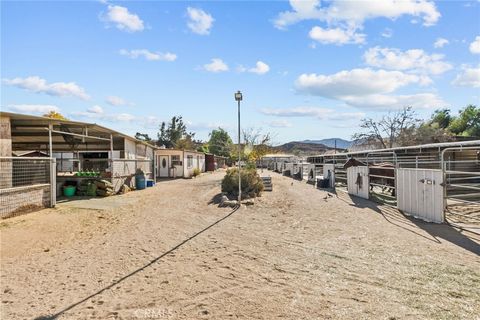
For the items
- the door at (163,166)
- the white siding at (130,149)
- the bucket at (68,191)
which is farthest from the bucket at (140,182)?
the door at (163,166)

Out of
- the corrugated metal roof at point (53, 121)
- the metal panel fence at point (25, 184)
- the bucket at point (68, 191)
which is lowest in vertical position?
the bucket at point (68, 191)

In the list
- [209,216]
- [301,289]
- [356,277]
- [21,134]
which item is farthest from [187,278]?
[21,134]

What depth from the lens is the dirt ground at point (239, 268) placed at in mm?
3912

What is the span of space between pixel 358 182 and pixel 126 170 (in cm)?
1281

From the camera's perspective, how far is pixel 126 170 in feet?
62.6

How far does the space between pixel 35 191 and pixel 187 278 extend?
29.7 ft

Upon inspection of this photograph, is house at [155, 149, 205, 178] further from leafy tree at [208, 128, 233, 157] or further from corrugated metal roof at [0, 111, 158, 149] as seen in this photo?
leafy tree at [208, 128, 233, 157]

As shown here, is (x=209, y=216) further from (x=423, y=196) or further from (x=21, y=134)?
(x=21, y=134)

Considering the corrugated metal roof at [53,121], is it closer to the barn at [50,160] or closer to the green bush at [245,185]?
the barn at [50,160]

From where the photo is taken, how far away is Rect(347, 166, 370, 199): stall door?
46.4ft

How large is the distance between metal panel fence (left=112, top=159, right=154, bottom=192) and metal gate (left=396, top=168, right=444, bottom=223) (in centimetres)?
1351

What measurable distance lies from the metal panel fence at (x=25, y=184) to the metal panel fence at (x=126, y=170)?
4908 mm

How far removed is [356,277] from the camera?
4.81 metres

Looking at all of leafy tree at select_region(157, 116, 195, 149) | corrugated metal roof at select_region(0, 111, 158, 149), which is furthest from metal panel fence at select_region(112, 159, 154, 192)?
leafy tree at select_region(157, 116, 195, 149)
